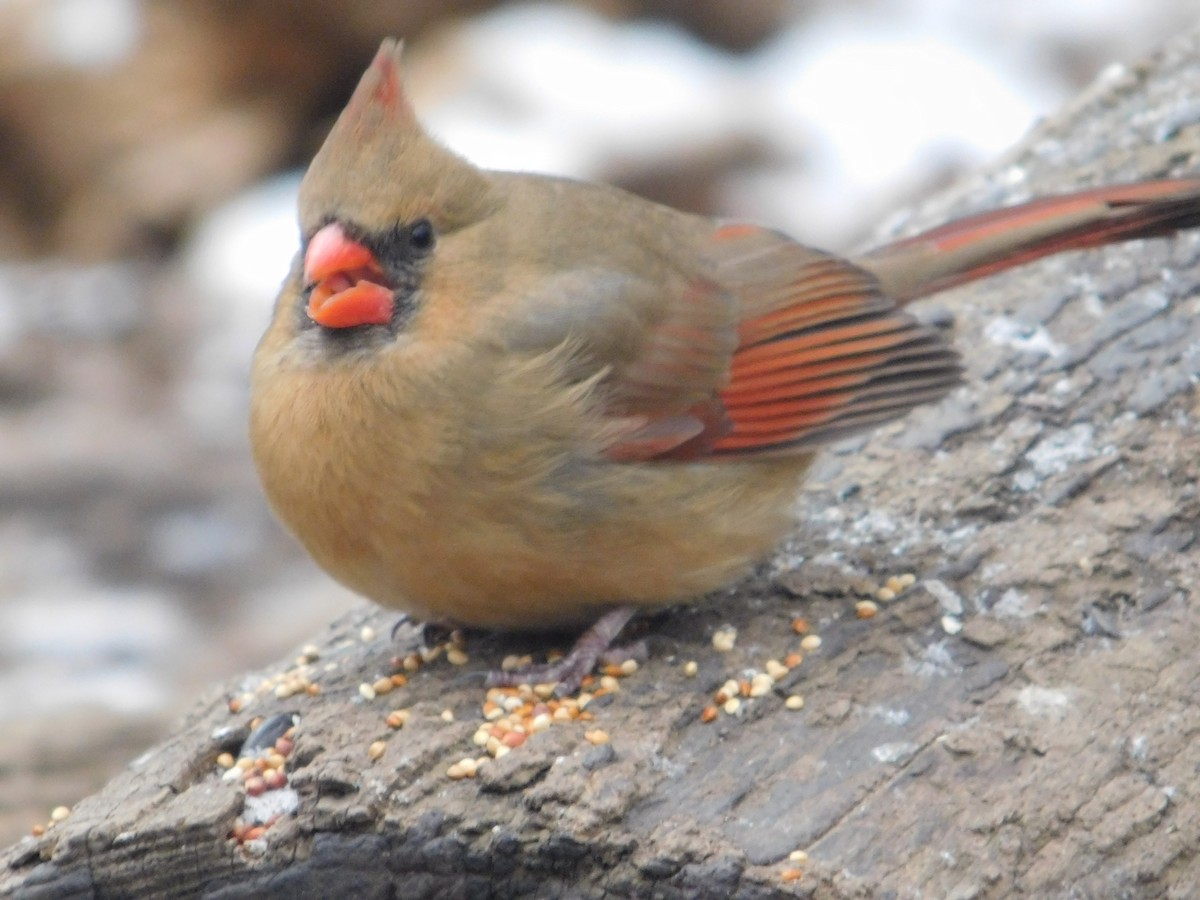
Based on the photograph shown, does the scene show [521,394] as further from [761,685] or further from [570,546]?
[761,685]

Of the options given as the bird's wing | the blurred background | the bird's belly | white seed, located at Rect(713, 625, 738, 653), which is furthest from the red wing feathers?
the blurred background

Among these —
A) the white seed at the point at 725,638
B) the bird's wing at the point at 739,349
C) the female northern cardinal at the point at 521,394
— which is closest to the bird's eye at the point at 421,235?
the female northern cardinal at the point at 521,394

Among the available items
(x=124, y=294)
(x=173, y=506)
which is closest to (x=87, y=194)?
(x=124, y=294)

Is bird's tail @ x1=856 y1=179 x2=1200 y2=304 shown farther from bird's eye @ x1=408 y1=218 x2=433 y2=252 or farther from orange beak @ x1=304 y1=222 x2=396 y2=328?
Result: orange beak @ x1=304 y1=222 x2=396 y2=328

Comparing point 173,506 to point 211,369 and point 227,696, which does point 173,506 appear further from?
point 227,696

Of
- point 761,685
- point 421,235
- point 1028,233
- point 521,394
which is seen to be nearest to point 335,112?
point 1028,233

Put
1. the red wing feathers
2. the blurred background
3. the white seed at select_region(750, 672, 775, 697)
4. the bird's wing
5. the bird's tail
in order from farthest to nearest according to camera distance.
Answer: the blurred background, the bird's tail, the red wing feathers, the bird's wing, the white seed at select_region(750, 672, 775, 697)
